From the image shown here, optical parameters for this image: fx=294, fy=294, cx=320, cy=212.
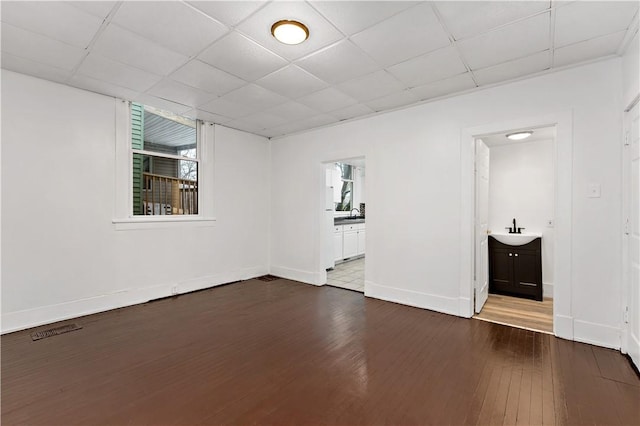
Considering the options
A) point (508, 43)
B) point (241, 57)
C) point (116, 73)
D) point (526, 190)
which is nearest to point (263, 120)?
point (241, 57)

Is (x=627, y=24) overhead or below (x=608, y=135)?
overhead

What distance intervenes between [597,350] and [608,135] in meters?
1.97

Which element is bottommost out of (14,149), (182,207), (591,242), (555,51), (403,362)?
(403,362)

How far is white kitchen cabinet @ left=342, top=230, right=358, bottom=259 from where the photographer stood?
22.6 ft

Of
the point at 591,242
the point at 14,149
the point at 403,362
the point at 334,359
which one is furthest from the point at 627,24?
the point at 14,149

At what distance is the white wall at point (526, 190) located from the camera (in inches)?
179

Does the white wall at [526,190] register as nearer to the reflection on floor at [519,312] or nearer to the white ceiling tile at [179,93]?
the reflection on floor at [519,312]

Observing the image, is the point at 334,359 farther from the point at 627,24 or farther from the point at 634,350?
the point at 627,24

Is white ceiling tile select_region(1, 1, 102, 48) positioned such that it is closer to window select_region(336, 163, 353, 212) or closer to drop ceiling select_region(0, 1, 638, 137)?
drop ceiling select_region(0, 1, 638, 137)

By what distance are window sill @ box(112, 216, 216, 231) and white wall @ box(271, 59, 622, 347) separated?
1.42 m

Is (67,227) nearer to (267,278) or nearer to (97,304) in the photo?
(97,304)

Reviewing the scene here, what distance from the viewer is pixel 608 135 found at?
2732 mm

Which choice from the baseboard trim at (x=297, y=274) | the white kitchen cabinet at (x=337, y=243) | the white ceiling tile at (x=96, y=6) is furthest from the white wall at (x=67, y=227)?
the white kitchen cabinet at (x=337, y=243)

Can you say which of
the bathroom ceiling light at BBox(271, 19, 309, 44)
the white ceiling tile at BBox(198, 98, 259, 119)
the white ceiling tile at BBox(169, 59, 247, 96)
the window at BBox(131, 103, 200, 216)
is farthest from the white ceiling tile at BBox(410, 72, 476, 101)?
the window at BBox(131, 103, 200, 216)
